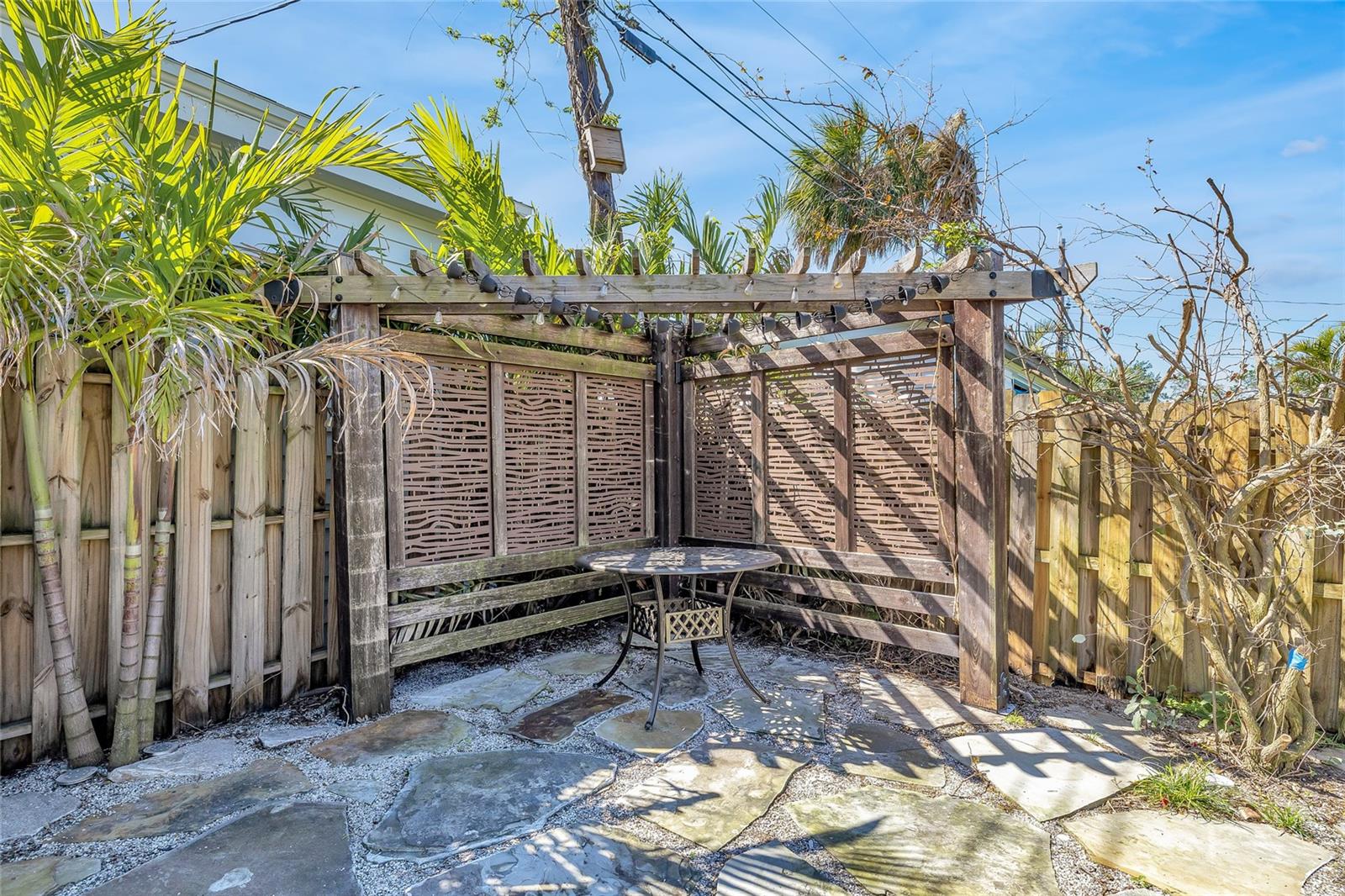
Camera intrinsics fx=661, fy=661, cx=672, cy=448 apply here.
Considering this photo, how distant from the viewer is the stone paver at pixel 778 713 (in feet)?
9.27

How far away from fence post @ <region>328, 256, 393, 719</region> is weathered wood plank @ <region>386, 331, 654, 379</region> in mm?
245

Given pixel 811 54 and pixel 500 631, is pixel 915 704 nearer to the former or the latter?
pixel 500 631

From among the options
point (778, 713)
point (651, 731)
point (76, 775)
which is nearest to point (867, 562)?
point (778, 713)

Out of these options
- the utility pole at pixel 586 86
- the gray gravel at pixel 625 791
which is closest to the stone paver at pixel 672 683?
the gray gravel at pixel 625 791

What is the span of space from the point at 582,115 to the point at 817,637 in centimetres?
431

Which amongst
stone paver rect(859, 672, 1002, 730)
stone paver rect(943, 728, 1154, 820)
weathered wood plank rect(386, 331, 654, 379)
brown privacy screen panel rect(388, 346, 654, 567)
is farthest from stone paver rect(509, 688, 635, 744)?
weathered wood plank rect(386, 331, 654, 379)

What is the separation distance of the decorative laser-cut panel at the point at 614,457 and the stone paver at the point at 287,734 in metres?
1.79

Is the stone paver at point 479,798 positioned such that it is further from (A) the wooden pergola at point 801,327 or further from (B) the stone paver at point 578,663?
(B) the stone paver at point 578,663

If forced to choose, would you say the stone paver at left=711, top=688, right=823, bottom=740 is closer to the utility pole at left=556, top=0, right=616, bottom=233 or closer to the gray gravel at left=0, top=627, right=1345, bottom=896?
the gray gravel at left=0, top=627, right=1345, bottom=896

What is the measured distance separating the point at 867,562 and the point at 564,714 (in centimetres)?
178

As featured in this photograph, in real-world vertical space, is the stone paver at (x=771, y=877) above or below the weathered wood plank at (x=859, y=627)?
below

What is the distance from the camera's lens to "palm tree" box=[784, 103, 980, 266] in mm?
3734

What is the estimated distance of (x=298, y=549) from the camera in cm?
311

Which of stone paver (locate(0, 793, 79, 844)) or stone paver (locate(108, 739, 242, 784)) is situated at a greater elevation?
stone paver (locate(0, 793, 79, 844))
